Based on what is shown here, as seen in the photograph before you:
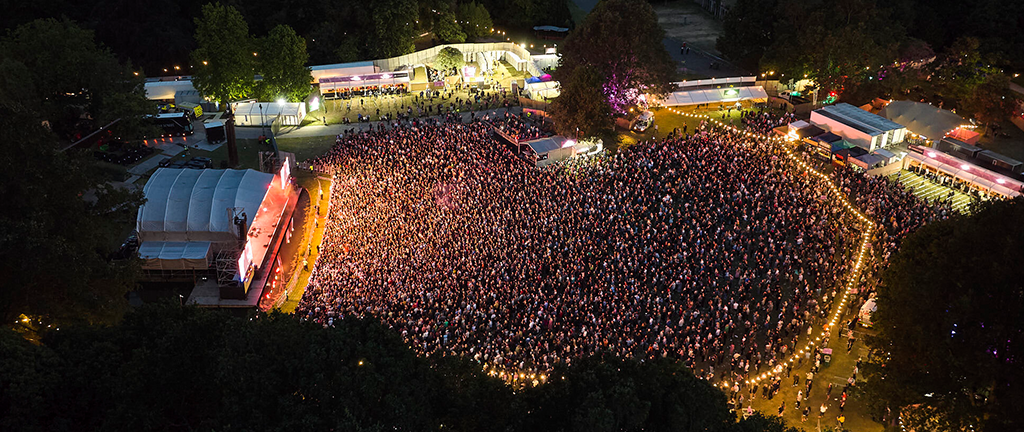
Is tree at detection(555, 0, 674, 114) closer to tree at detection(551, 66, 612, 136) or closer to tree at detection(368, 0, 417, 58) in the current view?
tree at detection(551, 66, 612, 136)

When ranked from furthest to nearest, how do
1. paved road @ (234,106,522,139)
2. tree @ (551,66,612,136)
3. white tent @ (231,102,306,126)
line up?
white tent @ (231,102,306,126) < paved road @ (234,106,522,139) < tree @ (551,66,612,136)

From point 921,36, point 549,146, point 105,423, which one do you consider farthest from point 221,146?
point 921,36

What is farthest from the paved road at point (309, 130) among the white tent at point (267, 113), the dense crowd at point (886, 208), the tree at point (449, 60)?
the dense crowd at point (886, 208)

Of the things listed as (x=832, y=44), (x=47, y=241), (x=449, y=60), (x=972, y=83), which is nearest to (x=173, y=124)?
(x=449, y=60)

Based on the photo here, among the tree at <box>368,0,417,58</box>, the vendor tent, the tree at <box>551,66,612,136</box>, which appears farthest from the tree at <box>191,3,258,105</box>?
the tree at <box>551,66,612,136</box>

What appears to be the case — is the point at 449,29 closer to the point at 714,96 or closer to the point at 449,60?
the point at 449,60

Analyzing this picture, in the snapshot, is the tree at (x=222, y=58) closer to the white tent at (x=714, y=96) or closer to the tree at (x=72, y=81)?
the tree at (x=72, y=81)

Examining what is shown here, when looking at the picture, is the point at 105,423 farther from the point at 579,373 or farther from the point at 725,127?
the point at 725,127

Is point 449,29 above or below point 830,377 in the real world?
above
